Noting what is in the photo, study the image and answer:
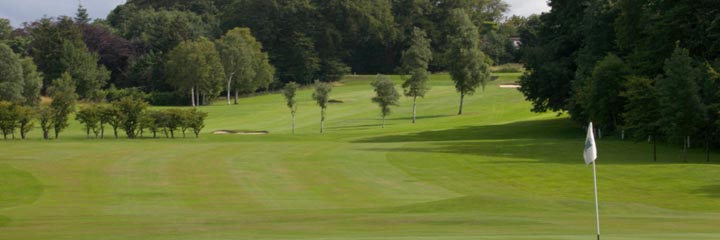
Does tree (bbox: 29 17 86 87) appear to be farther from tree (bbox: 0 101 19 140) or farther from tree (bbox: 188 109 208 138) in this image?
tree (bbox: 0 101 19 140)

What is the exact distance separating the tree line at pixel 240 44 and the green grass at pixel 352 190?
4755 centimetres

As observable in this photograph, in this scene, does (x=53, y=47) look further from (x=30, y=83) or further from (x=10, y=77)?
(x=10, y=77)

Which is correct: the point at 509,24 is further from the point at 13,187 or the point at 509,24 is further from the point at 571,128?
the point at 13,187

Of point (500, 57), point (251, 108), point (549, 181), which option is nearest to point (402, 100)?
point (251, 108)

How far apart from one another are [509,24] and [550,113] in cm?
9533

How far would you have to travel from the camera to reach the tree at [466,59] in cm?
8594

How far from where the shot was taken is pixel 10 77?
93.0 metres

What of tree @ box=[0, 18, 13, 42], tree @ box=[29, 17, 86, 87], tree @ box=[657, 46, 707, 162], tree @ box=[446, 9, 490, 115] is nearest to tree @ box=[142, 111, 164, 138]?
tree @ box=[446, 9, 490, 115]

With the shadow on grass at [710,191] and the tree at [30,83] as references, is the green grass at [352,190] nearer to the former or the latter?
the shadow on grass at [710,191]

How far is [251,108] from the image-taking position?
9781 centimetres

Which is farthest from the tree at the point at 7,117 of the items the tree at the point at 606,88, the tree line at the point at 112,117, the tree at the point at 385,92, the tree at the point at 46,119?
the tree at the point at 606,88

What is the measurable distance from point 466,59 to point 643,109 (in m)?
39.7

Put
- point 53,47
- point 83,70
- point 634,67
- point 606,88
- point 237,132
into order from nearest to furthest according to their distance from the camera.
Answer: point 606,88 < point 634,67 < point 237,132 < point 83,70 < point 53,47

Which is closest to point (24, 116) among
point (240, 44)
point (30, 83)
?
point (30, 83)
